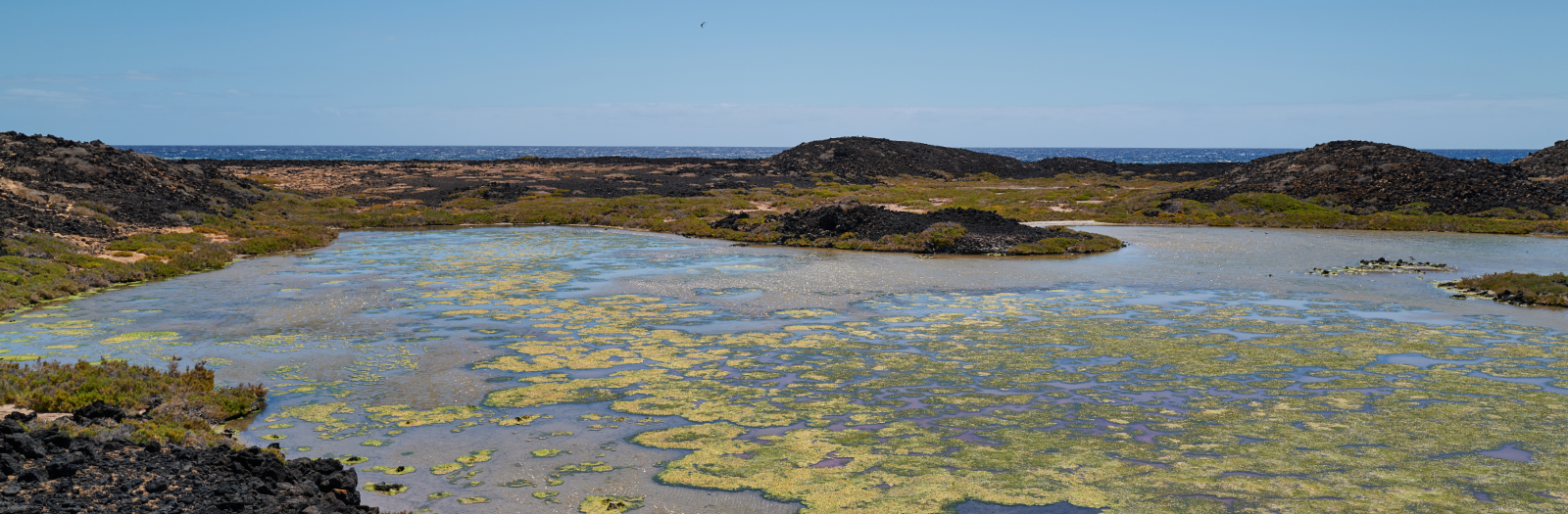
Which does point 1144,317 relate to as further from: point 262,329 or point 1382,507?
point 262,329

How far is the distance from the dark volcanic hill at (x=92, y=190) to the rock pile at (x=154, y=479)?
26024 mm

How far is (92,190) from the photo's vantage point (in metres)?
39.6

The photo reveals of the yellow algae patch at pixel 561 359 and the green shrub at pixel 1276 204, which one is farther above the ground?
the green shrub at pixel 1276 204

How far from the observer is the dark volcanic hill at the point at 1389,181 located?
5219 centimetres

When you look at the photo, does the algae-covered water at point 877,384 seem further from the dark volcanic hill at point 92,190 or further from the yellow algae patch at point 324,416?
the dark volcanic hill at point 92,190

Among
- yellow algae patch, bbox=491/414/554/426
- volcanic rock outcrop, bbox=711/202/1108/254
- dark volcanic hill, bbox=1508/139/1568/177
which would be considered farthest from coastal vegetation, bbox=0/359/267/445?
dark volcanic hill, bbox=1508/139/1568/177

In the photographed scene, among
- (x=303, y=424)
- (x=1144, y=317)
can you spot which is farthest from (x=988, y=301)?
A: (x=303, y=424)

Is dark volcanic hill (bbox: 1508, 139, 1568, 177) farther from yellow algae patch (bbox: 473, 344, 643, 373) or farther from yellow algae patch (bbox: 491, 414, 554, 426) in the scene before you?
yellow algae patch (bbox: 491, 414, 554, 426)

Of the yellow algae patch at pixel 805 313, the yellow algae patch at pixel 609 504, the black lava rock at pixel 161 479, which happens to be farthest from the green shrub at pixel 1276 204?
the black lava rock at pixel 161 479

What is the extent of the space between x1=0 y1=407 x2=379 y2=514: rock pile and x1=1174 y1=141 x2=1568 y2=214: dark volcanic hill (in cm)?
5936

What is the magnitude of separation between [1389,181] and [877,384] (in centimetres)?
5579

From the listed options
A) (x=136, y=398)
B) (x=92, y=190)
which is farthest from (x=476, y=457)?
(x=92, y=190)

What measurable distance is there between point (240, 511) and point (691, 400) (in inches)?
279

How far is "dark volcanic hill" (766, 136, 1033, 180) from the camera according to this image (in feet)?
314
